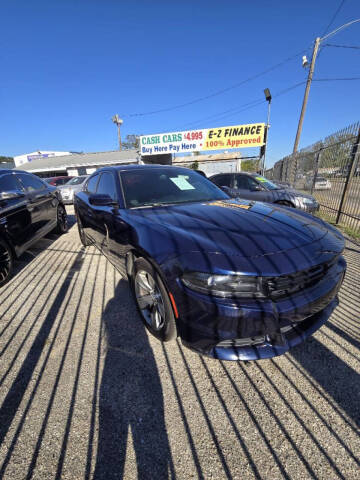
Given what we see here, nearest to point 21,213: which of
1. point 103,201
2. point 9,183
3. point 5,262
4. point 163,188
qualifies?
point 9,183

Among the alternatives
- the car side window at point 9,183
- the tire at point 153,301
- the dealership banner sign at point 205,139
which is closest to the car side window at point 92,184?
the car side window at point 9,183

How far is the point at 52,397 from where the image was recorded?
1562 mm

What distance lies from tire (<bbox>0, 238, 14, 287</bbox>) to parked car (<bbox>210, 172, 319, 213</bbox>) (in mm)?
4323

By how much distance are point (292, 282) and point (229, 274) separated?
467 millimetres

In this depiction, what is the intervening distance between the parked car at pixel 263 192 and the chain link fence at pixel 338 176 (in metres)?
0.71

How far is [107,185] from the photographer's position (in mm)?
2996

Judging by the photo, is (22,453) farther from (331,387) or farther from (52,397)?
(331,387)

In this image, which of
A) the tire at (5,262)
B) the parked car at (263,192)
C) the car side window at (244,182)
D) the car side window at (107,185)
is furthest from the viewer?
the car side window at (244,182)

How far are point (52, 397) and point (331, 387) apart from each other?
2.01 meters

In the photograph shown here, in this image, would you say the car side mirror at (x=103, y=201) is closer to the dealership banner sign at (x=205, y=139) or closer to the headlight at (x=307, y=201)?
the headlight at (x=307, y=201)

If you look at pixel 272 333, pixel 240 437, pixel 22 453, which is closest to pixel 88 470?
pixel 22 453

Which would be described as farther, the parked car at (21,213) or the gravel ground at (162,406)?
the parked car at (21,213)

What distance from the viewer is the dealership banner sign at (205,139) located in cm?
1555

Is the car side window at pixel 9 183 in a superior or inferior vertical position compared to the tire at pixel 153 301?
superior
